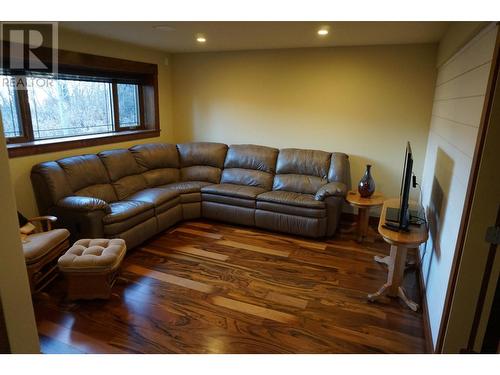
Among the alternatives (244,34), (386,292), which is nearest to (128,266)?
(386,292)

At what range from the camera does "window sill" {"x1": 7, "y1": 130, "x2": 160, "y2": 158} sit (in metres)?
3.06

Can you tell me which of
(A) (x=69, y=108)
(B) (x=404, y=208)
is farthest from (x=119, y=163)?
(B) (x=404, y=208)

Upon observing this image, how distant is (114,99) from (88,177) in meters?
1.40

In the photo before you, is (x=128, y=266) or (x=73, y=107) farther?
(x=73, y=107)

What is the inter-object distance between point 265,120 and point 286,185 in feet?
3.64

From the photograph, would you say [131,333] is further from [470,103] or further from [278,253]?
[470,103]

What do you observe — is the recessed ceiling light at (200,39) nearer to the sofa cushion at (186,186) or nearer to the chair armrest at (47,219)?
the sofa cushion at (186,186)

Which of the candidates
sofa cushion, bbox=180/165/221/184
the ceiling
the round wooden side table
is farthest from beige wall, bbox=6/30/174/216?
the round wooden side table

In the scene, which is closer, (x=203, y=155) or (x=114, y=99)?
(x=114, y=99)

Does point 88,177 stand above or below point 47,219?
above

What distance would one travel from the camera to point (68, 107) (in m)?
3.74

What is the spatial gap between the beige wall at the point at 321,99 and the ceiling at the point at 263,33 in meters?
0.24

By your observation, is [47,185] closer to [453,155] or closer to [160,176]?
[160,176]

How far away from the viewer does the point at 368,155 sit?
4223 mm
